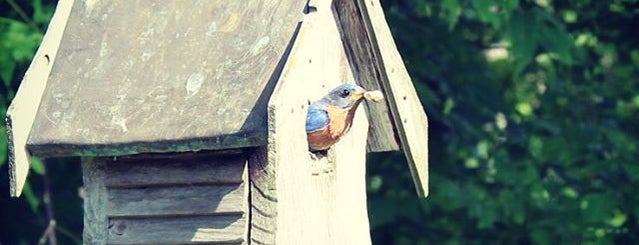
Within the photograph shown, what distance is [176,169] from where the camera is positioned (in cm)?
317

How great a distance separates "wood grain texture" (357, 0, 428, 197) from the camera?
131 inches

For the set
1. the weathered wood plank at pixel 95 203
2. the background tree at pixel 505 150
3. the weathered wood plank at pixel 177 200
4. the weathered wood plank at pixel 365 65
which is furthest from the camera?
the background tree at pixel 505 150

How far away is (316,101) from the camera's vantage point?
3158 mm

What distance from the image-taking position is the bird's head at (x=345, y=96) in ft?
10.2

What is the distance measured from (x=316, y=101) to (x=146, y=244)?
0.50 m

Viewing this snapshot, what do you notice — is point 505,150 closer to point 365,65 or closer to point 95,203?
point 365,65

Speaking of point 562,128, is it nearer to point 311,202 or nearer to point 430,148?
point 430,148

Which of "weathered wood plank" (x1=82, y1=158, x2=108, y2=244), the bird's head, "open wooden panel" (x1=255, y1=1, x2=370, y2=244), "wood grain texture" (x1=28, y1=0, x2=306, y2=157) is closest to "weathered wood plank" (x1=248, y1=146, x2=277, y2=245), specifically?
"open wooden panel" (x1=255, y1=1, x2=370, y2=244)

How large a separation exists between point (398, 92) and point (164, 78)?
60cm

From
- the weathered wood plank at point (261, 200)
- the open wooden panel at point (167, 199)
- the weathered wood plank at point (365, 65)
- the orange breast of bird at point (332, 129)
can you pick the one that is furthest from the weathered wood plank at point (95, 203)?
the weathered wood plank at point (365, 65)

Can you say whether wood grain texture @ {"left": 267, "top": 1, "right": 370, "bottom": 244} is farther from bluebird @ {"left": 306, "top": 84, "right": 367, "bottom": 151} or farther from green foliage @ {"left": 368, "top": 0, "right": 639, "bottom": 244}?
green foliage @ {"left": 368, "top": 0, "right": 639, "bottom": 244}

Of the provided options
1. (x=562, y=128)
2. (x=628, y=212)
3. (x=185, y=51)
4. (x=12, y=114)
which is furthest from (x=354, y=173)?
(x=562, y=128)

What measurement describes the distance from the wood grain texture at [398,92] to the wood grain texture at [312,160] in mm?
91

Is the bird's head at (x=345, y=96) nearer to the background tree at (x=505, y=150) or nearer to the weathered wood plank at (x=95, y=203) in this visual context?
the weathered wood plank at (x=95, y=203)
